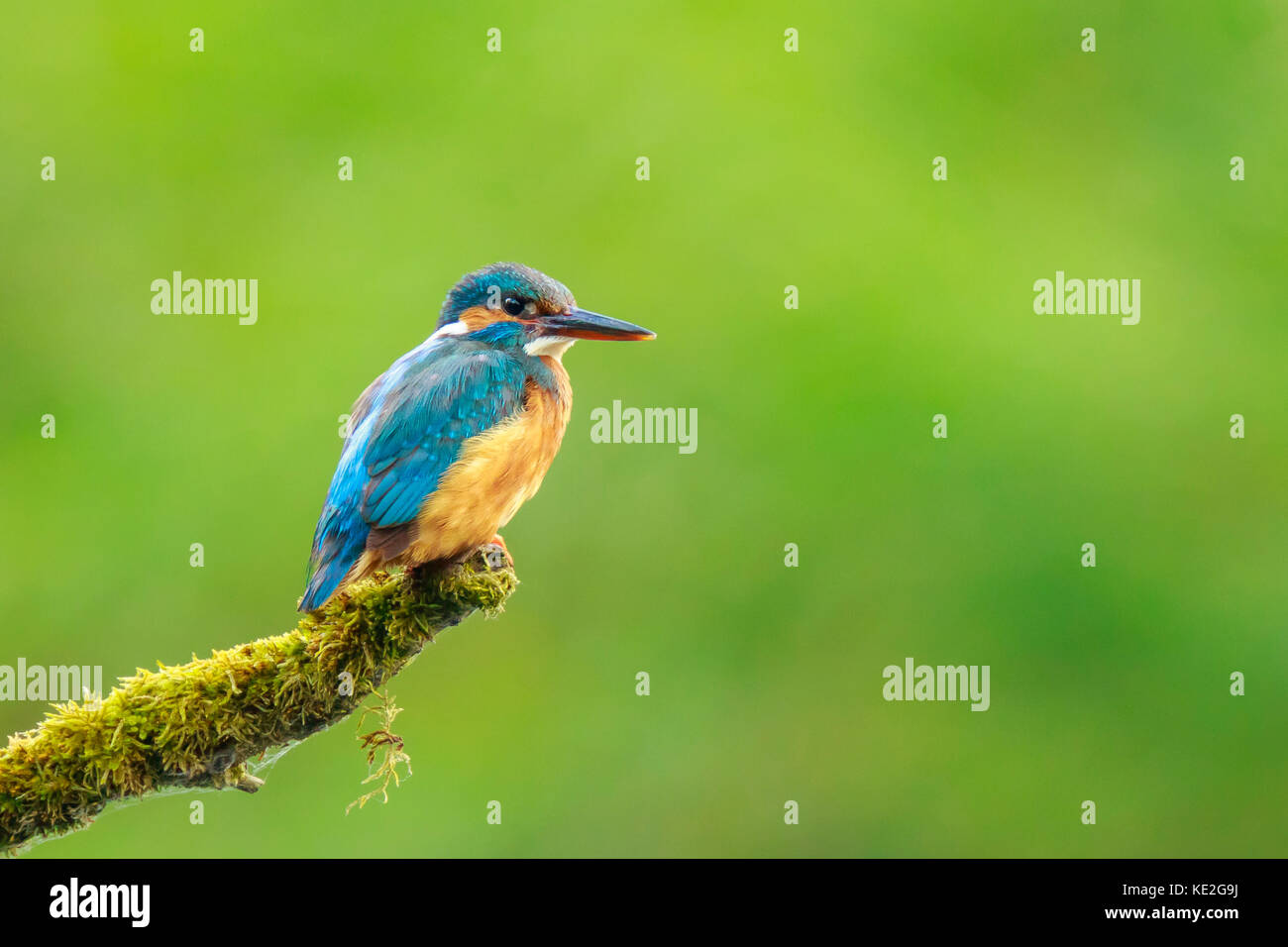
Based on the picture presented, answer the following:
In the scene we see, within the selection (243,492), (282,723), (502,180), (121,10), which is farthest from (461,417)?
(121,10)

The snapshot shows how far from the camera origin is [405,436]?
129 inches

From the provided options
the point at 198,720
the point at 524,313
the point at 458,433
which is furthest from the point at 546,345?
the point at 198,720

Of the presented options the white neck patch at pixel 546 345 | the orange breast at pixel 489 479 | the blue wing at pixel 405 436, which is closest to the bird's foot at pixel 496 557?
the orange breast at pixel 489 479

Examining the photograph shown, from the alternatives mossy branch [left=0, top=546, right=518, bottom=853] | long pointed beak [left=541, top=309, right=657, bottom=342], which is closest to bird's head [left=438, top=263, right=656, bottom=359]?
long pointed beak [left=541, top=309, right=657, bottom=342]

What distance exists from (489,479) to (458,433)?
138mm

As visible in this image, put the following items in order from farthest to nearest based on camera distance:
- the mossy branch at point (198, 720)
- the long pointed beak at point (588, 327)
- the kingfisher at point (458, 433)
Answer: the long pointed beak at point (588, 327) < the kingfisher at point (458, 433) < the mossy branch at point (198, 720)

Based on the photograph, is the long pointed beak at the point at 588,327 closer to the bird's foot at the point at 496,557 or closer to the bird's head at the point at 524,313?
the bird's head at the point at 524,313

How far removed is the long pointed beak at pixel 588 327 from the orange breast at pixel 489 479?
0.12 m

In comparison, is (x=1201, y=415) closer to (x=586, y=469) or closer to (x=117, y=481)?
(x=586, y=469)

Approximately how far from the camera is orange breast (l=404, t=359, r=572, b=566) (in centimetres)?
312

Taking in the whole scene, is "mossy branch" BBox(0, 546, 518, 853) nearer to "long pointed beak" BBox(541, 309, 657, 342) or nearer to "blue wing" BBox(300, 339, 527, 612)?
"blue wing" BBox(300, 339, 527, 612)

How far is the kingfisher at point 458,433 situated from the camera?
10.2ft

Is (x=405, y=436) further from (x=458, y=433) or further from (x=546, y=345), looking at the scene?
(x=546, y=345)

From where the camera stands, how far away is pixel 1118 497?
8508 millimetres
